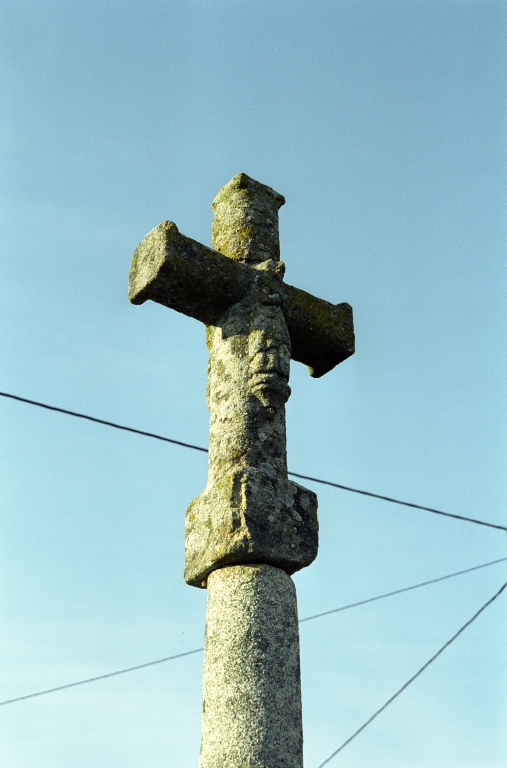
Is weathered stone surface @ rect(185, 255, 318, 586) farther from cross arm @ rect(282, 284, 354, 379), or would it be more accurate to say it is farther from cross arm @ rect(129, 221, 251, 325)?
cross arm @ rect(282, 284, 354, 379)

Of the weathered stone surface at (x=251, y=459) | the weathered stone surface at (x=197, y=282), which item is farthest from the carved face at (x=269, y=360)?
the weathered stone surface at (x=197, y=282)

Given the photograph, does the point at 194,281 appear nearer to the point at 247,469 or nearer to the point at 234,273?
the point at 234,273

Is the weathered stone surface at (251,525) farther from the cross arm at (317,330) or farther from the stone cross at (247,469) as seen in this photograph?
the cross arm at (317,330)

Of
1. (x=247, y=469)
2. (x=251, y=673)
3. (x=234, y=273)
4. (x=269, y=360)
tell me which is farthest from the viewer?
(x=234, y=273)

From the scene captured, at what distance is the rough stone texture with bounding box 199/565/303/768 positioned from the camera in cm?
404

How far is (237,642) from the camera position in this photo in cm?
420

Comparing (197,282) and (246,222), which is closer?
(197,282)

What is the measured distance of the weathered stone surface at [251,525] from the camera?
441cm

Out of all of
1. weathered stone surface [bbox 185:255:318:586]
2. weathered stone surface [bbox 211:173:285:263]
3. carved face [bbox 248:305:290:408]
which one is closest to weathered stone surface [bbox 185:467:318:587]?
weathered stone surface [bbox 185:255:318:586]

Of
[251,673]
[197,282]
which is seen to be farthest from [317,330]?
[251,673]

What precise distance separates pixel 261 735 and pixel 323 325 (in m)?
2.33

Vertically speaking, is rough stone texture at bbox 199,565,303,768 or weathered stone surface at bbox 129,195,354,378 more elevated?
weathered stone surface at bbox 129,195,354,378

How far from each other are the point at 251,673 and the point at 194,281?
1.95m

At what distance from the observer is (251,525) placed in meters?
4.41
